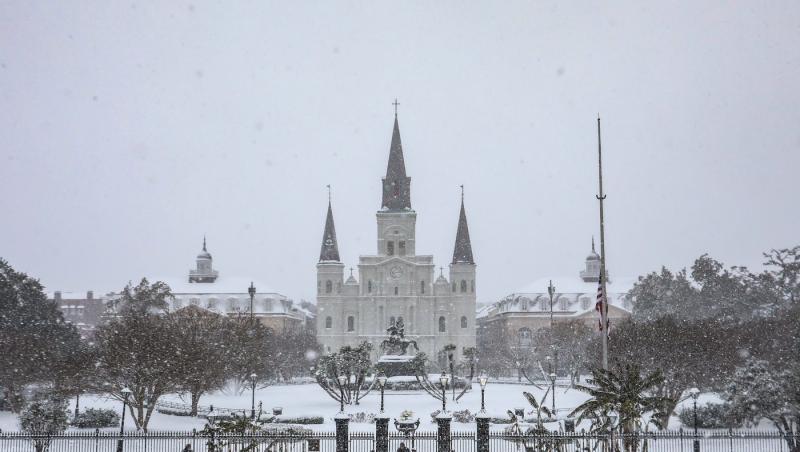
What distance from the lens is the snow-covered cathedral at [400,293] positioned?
8969 cm

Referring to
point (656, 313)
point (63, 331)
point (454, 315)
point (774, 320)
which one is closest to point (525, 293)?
point (454, 315)

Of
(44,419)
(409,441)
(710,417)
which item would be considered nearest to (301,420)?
(409,441)

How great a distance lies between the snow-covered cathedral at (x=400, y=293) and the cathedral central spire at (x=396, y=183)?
0.37 feet

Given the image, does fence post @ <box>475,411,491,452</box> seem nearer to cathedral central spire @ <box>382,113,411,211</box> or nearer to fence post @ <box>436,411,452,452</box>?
fence post @ <box>436,411,452,452</box>

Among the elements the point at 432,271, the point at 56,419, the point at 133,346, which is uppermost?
the point at 432,271

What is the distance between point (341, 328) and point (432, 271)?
39.1 feet

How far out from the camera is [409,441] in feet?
93.6

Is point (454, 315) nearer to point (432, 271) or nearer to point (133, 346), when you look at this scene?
point (432, 271)

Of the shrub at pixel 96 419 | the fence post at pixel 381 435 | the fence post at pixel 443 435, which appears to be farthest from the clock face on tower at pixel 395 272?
the fence post at pixel 443 435

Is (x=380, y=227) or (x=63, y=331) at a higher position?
(x=380, y=227)

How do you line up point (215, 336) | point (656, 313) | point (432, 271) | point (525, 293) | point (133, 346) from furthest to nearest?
point (525, 293) < point (432, 271) < point (656, 313) < point (215, 336) < point (133, 346)

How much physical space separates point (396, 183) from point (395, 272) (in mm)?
9923

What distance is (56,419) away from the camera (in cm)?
2917

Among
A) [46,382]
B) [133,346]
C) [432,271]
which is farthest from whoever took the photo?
[432,271]
